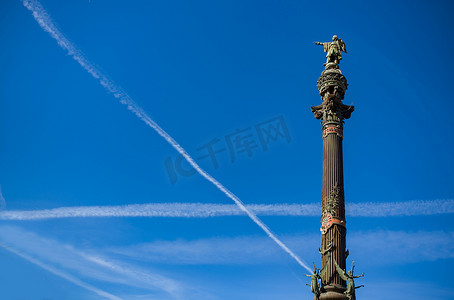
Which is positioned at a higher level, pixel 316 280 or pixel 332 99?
pixel 332 99

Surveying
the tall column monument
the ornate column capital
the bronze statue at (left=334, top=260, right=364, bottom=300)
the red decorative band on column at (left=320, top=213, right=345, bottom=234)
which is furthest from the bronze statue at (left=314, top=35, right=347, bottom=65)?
the bronze statue at (left=334, top=260, right=364, bottom=300)

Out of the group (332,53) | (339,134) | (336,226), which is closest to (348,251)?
(336,226)

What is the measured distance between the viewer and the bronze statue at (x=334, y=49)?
34.9m

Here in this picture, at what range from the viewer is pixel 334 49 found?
115ft

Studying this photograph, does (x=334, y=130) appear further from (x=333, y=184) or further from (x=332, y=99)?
(x=333, y=184)

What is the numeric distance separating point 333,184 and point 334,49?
1104 cm

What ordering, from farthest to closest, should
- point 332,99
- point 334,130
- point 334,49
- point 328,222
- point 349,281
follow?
point 334,49, point 332,99, point 334,130, point 328,222, point 349,281

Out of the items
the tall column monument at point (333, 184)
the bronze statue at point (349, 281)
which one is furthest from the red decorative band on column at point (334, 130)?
the bronze statue at point (349, 281)

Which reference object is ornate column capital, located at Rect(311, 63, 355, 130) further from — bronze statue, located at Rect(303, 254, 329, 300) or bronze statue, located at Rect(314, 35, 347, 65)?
bronze statue, located at Rect(303, 254, 329, 300)

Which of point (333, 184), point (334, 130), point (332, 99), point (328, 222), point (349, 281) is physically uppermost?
point (332, 99)

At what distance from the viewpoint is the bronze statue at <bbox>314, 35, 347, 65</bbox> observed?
34.9 meters

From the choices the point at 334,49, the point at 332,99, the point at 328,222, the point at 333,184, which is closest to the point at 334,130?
the point at 332,99

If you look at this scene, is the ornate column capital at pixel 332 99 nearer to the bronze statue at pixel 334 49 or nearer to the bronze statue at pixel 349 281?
the bronze statue at pixel 334 49

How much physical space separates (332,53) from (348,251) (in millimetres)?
15144
